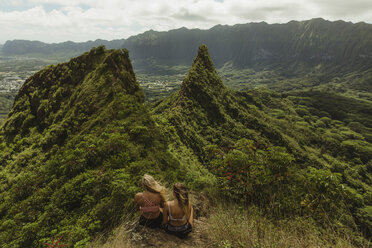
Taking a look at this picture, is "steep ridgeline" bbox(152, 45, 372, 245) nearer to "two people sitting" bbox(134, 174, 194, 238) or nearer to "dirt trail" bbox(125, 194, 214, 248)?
"dirt trail" bbox(125, 194, 214, 248)

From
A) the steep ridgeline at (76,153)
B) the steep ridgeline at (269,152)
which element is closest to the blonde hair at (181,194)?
the steep ridgeline at (269,152)

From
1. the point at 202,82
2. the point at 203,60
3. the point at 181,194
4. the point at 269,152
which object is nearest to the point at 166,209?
the point at 181,194

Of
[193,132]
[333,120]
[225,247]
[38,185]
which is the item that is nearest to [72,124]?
[38,185]

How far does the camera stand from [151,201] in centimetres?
642

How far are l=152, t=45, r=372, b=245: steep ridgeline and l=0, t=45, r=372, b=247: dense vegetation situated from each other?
0.10m

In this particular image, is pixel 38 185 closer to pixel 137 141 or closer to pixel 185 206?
pixel 137 141

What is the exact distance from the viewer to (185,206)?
242 inches

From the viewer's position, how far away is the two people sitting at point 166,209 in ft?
19.9

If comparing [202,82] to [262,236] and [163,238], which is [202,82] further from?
[262,236]

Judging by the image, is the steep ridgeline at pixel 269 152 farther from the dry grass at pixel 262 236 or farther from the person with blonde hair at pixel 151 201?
the person with blonde hair at pixel 151 201

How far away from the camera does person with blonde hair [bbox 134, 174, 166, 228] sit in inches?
251

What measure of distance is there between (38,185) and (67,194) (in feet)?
15.9

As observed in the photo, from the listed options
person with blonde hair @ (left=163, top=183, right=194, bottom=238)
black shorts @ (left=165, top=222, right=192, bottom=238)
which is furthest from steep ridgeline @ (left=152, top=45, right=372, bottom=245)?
black shorts @ (left=165, top=222, right=192, bottom=238)

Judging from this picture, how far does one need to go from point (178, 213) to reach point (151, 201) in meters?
1.06
